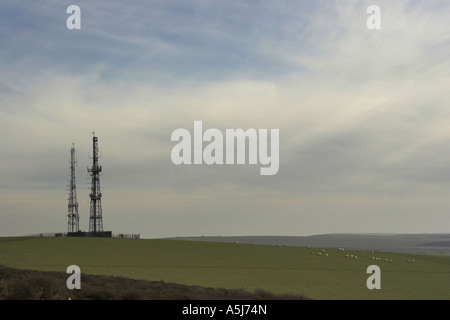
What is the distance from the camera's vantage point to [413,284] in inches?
2254

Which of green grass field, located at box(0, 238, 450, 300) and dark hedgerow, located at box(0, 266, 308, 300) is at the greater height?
dark hedgerow, located at box(0, 266, 308, 300)

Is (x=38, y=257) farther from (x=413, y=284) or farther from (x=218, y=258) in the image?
(x=413, y=284)

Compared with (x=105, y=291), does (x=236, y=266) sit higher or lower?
lower

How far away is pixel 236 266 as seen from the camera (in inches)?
2653

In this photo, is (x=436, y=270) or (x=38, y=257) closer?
(x=38, y=257)

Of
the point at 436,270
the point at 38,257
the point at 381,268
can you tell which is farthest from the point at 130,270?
the point at 436,270

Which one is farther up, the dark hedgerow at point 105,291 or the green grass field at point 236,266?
the dark hedgerow at point 105,291

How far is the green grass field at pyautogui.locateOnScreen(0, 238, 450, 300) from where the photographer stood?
49969mm

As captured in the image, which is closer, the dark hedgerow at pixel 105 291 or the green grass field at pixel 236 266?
the dark hedgerow at pixel 105 291

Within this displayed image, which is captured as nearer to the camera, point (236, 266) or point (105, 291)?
Answer: point (105, 291)

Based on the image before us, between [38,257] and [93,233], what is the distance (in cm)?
3636

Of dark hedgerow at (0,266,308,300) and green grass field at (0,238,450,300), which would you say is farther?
green grass field at (0,238,450,300)

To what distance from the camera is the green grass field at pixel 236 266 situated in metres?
50.0

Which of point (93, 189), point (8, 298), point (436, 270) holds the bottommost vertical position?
point (436, 270)
